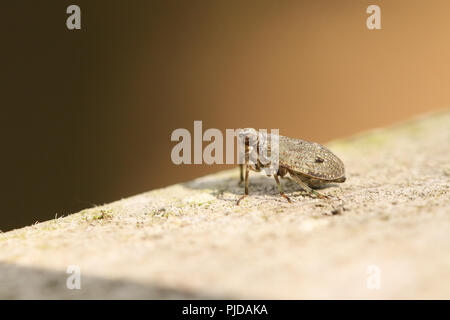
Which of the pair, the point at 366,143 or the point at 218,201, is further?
the point at 366,143

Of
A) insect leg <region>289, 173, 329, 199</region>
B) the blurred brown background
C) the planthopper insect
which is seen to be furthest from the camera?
the blurred brown background

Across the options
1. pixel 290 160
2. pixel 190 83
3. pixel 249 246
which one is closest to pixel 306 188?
pixel 290 160

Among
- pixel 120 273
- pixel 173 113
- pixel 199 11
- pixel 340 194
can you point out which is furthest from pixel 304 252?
pixel 199 11

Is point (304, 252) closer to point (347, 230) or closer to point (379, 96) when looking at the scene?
point (347, 230)

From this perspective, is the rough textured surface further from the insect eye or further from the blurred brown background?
the blurred brown background

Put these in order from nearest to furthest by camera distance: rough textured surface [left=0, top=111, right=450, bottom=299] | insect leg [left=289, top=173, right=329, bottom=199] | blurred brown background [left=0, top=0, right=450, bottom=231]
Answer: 1. rough textured surface [left=0, top=111, right=450, bottom=299]
2. insect leg [left=289, top=173, right=329, bottom=199]
3. blurred brown background [left=0, top=0, right=450, bottom=231]

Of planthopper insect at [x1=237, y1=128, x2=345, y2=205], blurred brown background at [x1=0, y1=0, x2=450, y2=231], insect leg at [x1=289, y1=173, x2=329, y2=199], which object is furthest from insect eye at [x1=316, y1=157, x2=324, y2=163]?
blurred brown background at [x1=0, y1=0, x2=450, y2=231]
